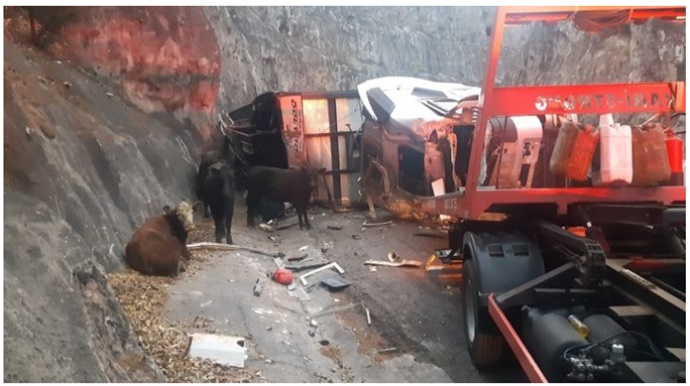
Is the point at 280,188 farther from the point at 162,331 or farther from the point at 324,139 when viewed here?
the point at 162,331

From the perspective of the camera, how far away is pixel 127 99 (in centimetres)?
1095

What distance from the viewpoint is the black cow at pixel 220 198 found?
29.8ft

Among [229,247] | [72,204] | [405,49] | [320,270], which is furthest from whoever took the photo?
[405,49]

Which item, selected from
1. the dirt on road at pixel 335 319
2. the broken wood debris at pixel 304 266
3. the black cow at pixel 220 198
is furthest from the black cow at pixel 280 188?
the broken wood debris at pixel 304 266

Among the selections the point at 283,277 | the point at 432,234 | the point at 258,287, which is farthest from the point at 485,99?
the point at 432,234

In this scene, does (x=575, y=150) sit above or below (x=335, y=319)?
above

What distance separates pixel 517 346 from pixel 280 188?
8113mm

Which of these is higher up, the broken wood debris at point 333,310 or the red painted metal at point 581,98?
A: the red painted metal at point 581,98

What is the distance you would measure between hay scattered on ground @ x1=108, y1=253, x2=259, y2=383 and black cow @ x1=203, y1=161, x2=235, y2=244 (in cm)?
286

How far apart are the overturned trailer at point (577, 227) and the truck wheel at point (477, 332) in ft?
0.04

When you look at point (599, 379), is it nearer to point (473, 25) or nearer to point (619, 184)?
point (619, 184)

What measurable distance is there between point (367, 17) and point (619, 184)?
20.5 m

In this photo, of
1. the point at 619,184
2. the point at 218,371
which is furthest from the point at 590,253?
the point at 218,371

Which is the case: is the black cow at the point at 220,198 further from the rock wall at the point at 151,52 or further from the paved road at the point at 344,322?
the rock wall at the point at 151,52
